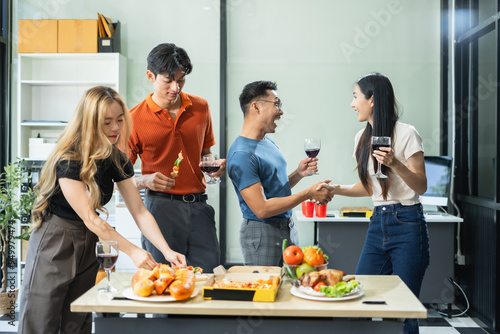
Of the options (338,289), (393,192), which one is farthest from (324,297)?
(393,192)

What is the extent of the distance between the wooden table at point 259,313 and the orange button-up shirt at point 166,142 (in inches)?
37.1

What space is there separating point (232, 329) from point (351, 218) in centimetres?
254

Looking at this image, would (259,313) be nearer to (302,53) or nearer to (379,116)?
(379,116)

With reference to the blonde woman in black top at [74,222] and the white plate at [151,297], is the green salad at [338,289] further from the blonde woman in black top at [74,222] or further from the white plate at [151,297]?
the blonde woman in black top at [74,222]

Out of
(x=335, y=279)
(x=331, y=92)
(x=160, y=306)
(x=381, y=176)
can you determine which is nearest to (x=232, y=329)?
(x=160, y=306)

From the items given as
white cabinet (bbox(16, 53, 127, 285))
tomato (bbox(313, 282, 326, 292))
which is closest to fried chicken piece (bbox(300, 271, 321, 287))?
tomato (bbox(313, 282, 326, 292))

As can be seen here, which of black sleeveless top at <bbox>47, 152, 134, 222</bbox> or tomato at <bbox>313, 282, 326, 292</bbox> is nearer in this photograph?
tomato at <bbox>313, 282, 326, 292</bbox>

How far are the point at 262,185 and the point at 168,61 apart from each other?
2.52 ft

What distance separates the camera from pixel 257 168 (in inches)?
101

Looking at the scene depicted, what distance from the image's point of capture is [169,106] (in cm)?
277

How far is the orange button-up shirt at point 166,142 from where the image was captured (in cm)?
271

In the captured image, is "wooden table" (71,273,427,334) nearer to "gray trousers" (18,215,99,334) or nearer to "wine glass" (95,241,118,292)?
"wine glass" (95,241,118,292)

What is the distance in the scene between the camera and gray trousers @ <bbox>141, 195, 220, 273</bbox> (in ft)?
8.67

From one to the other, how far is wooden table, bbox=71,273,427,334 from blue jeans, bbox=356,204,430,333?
1.65 feet
